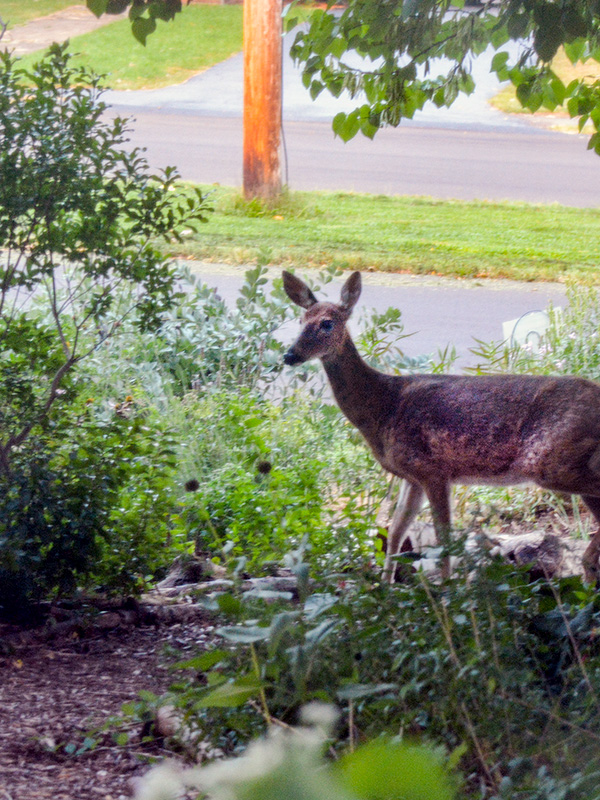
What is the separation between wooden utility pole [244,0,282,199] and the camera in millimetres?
11859

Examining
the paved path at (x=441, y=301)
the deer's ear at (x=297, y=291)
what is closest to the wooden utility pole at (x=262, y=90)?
the paved path at (x=441, y=301)

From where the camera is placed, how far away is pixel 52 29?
30.9m

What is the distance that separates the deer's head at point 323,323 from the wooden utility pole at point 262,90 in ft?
26.6

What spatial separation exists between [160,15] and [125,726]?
7.75 feet

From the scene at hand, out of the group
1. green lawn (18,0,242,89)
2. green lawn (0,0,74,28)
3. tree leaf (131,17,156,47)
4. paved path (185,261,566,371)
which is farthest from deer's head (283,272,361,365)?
green lawn (0,0,74,28)

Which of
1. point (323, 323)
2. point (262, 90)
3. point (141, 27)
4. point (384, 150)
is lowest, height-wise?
point (323, 323)

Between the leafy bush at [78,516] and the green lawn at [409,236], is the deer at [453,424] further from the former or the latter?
the green lawn at [409,236]

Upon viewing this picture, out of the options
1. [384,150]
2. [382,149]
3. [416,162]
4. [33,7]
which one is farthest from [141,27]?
[33,7]

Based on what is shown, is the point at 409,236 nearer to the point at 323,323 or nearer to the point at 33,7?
the point at 323,323

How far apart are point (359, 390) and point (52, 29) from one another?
98.1ft

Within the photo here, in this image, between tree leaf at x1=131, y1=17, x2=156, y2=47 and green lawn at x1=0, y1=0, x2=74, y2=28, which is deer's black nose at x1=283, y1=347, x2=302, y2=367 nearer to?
tree leaf at x1=131, y1=17, x2=156, y2=47

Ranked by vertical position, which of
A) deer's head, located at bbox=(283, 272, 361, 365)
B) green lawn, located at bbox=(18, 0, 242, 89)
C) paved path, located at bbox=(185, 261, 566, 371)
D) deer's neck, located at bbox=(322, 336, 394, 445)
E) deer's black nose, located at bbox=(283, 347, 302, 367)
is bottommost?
paved path, located at bbox=(185, 261, 566, 371)

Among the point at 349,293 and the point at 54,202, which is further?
the point at 349,293

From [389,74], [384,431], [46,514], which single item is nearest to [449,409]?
[384,431]
